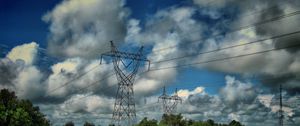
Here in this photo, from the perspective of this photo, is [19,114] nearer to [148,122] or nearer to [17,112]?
[17,112]

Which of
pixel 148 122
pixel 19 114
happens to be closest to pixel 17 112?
pixel 19 114

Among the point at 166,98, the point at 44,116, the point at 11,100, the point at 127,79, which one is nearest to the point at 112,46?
the point at 127,79

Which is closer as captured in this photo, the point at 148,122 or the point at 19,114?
the point at 19,114

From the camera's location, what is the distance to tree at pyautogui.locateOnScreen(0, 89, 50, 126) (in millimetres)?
134500

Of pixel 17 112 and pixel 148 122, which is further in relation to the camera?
pixel 148 122

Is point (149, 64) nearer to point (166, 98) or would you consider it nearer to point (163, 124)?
point (166, 98)

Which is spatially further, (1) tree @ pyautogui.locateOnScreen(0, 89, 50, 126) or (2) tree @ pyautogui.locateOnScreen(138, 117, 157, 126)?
(2) tree @ pyautogui.locateOnScreen(138, 117, 157, 126)

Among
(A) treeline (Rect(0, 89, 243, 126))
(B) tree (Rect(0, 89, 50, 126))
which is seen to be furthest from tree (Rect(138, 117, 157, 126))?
(B) tree (Rect(0, 89, 50, 126))

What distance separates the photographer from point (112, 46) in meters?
65.5

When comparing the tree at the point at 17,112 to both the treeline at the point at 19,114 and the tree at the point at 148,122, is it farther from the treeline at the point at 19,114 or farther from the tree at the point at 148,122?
the tree at the point at 148,122

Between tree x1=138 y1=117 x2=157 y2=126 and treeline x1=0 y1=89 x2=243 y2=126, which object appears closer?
treeline x1=0 y1=89 x2=243 y2=126

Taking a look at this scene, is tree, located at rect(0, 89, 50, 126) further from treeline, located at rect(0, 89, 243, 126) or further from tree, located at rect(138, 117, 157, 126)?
tree, located at rect(138, 117, 157, 126)

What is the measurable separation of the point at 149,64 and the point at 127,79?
4738 millimetres

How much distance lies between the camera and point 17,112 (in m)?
140
